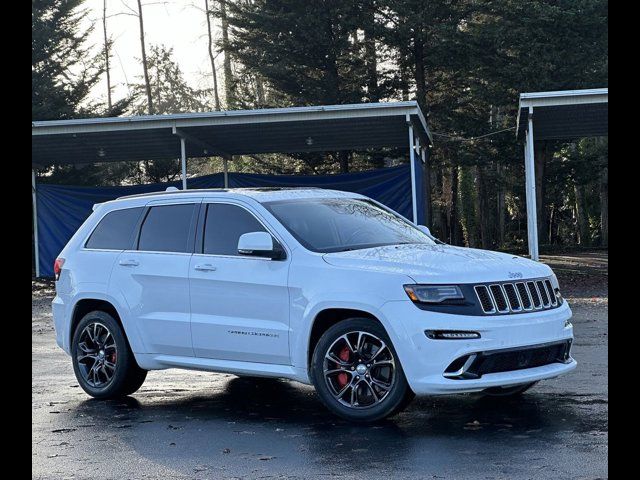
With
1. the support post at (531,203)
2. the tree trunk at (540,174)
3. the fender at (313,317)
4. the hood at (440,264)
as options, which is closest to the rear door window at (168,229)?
the fender at (313,317)

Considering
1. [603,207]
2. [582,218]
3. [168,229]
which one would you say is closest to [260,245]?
[168,229]

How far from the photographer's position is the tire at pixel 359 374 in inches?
304

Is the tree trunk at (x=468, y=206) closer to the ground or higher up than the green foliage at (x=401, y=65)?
closer to the ground

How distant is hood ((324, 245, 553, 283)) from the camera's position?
7.69 metres

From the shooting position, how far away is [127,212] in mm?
9922

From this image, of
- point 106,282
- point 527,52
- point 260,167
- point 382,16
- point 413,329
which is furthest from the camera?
point 260,167

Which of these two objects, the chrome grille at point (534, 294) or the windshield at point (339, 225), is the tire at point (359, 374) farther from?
the chrome grille at point (534, 294)

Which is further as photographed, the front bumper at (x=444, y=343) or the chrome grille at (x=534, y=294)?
the chrome grille at (x=534, y=294)

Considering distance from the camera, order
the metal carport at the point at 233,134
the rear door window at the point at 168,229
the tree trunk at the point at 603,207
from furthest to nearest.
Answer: the tree trunk at the point at 603,207, the metal carport at the point at 233,134, the rear door window at the point at 168,229

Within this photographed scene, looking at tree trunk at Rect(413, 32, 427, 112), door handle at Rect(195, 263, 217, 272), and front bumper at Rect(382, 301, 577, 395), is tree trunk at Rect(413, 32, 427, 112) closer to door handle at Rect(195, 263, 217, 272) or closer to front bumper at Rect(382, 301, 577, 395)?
door handle at Rect(195, 263, 217, 272)

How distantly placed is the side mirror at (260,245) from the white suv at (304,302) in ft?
0.04
